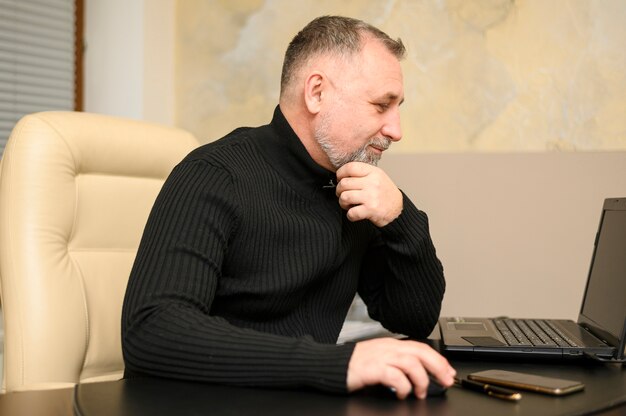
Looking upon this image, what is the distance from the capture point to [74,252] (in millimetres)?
1460

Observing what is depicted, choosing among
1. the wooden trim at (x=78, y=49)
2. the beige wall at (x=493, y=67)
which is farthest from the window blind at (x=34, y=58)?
the beige wall at (x=493, y=67)

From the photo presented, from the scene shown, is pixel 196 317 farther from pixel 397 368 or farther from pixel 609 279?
pixel 609 279

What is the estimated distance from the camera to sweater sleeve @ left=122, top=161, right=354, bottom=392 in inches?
33.9

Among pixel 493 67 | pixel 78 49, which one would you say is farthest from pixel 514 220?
pixel 78 49

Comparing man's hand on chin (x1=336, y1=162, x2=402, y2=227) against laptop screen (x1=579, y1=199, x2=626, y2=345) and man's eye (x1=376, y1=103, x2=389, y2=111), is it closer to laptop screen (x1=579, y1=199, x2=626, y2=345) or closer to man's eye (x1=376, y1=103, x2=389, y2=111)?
man's eye (x1=376, y1=103, x2=389, y2=111)

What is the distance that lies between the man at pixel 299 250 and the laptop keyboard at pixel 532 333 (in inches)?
6.5

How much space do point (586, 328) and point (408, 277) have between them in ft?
1.15

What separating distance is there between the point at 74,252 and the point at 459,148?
1.27m

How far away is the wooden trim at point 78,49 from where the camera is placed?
2811 millimetres

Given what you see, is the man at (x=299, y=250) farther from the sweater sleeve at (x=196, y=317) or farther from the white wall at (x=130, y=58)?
the white wall at (x=130, y=58)

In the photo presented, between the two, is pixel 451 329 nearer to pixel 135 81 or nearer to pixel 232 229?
pixel 232 229

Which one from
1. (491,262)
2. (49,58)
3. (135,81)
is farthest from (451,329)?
(49,58)

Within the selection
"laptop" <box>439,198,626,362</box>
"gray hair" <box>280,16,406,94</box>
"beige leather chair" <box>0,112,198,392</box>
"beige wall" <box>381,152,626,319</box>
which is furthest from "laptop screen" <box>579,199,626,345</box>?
"beige leather chair" <box>0,112,198,392</box>

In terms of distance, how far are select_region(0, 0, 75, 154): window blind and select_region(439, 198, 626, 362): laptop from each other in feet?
6.04
